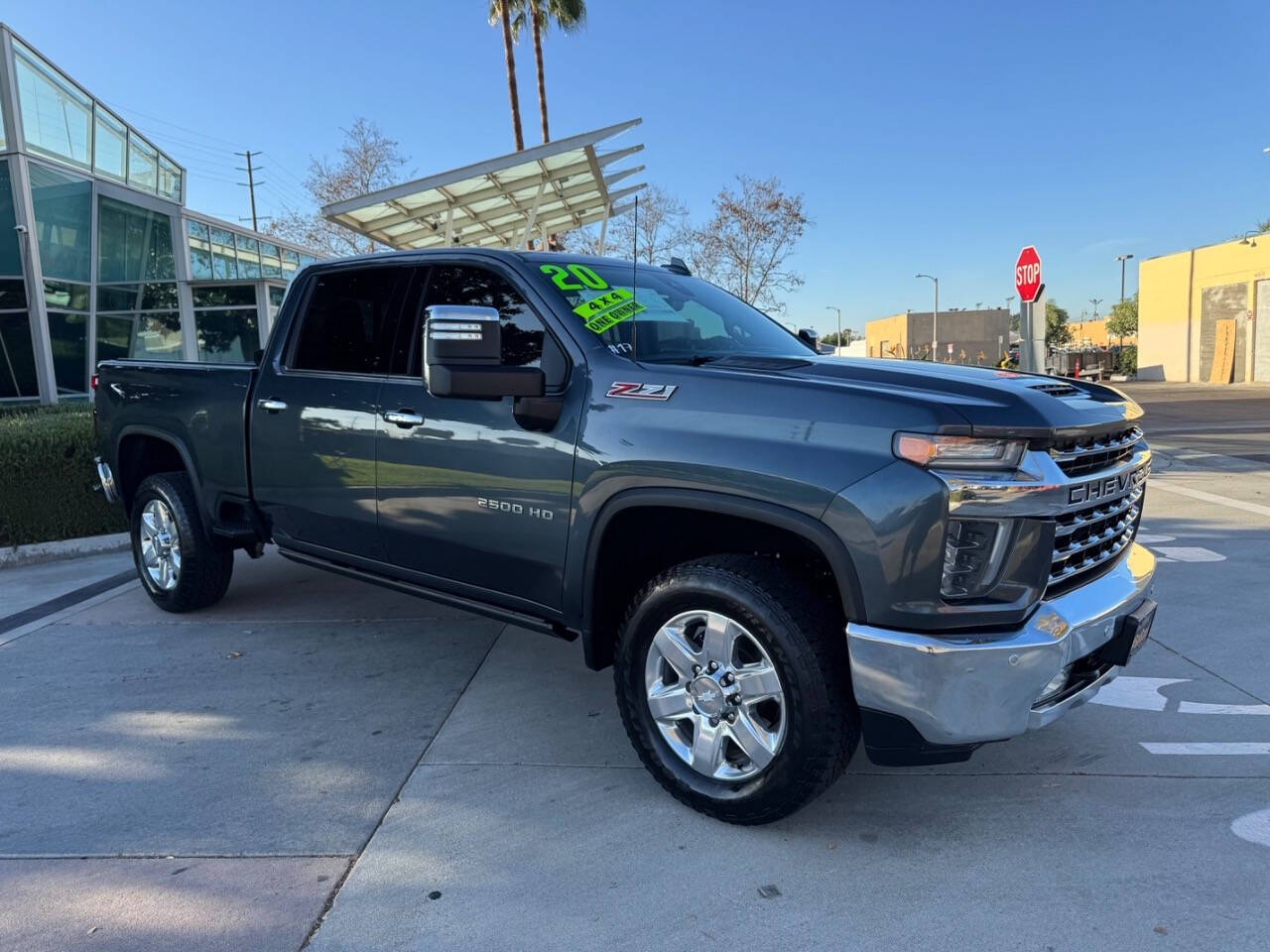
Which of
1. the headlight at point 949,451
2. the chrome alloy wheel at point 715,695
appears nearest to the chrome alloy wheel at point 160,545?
the chrome alloy wheel at point 715,695

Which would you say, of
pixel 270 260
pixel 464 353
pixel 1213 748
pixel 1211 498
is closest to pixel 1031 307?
pixel 1211 498

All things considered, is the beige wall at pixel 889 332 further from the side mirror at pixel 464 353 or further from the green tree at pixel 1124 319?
the side mirror at pixel 464 353

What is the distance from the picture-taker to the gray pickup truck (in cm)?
253

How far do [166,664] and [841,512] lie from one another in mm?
3756

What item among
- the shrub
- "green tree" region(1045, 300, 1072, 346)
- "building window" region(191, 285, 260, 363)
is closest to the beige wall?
"green tree" region(1045, 300, 1072, 346)

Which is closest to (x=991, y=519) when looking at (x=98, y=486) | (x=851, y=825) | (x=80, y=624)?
(x=851, y=825)

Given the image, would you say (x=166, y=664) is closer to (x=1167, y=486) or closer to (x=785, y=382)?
(x=785, y=382)

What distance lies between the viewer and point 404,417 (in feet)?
12.4

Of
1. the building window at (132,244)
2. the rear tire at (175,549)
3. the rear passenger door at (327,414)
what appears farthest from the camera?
the building window at (132,244)

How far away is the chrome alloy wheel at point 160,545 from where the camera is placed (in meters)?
5.29

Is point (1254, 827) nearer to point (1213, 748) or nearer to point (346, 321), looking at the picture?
point (1213, 748)

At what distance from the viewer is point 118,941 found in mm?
2480

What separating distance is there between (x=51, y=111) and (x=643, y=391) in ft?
69.1

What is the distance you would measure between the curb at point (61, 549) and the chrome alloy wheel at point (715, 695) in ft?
21.4
